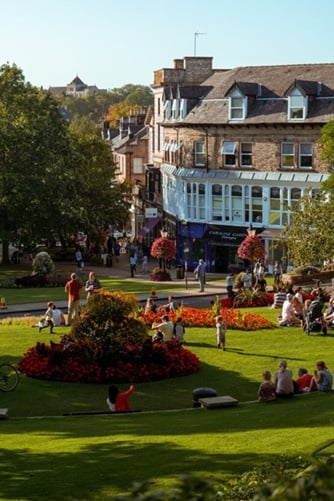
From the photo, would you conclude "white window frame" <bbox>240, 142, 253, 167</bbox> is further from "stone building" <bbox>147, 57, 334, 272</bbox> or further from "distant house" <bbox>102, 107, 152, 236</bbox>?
"distant house" <bbox>102, 107, 152, 236</bbox>

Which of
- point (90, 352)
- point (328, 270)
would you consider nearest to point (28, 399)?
point (90, 352)

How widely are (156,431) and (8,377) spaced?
795 centimetres

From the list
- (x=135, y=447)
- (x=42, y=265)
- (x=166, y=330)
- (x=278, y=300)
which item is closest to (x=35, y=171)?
(x=42, y=265)

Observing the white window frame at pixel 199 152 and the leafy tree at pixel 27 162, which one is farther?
the white window frame at pixel 199 152

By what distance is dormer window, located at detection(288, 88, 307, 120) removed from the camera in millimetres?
60781

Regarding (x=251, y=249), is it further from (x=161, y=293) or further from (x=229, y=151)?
(x=229, y=151)

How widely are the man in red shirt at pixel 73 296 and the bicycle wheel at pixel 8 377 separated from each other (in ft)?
24.6

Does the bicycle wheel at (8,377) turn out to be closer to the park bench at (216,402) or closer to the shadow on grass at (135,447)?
the shadow on grass at (135,447)

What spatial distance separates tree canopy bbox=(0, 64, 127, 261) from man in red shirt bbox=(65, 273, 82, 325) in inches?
1180

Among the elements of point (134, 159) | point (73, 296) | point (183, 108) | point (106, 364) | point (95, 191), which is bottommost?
point (106, 364)

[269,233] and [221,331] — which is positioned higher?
[269,233]

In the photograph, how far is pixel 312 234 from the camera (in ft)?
150

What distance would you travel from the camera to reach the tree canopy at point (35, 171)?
207 ft

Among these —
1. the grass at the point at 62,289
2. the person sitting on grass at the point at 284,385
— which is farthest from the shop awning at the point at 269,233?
the person sitting on grass at the point at 284,385
